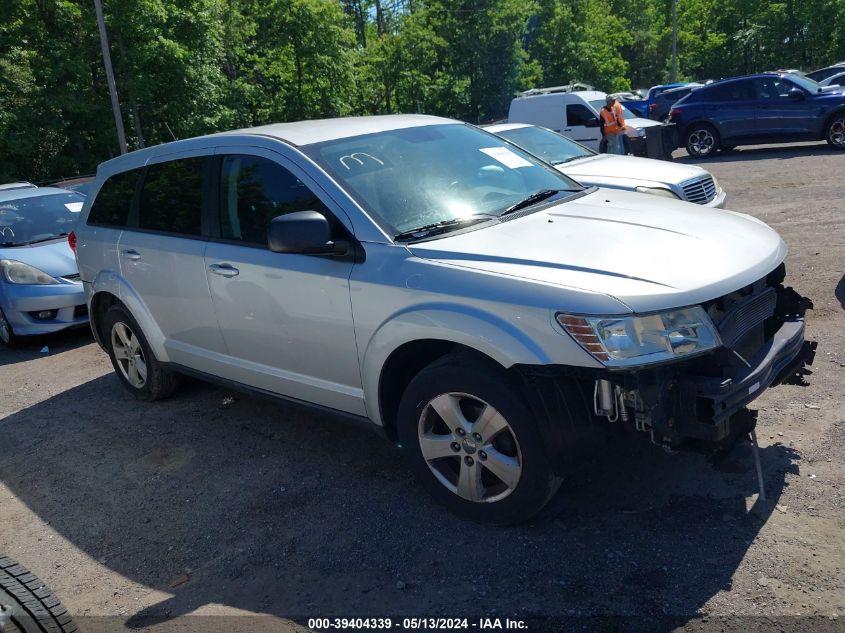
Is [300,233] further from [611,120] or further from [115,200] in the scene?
[611,120]

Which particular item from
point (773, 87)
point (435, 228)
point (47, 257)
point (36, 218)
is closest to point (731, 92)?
point (773, 87)

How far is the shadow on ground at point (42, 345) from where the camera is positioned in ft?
25.6

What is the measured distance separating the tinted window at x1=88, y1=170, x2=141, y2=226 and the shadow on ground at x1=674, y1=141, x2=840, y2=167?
1465 cm

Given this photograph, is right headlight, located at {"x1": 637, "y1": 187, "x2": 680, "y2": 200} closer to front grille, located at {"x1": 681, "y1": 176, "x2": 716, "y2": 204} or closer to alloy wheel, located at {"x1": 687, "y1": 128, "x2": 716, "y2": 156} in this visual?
front grille, located at {"x1": 681, "y1": 176, "x2": 716, "y2": 204}

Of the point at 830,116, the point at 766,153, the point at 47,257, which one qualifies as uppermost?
the point at 47,257

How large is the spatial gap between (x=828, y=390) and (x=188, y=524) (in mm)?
3705

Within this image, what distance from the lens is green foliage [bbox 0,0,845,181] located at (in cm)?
2722

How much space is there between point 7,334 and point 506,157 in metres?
6.04

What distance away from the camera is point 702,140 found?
1830 centimetres

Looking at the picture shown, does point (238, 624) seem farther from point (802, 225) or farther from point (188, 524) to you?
point (802, 225)

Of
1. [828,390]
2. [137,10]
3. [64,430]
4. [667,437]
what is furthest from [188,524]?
[137,10]

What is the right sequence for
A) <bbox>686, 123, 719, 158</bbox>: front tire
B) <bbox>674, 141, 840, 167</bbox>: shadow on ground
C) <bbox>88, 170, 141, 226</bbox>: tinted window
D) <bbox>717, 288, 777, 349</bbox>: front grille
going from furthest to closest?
<bbox>686, 123, 719, 158</bbox>: front tire → <bbox>674, 141, 840, 167</bbox>: shadow on ground → <bbox>88, 170, 141, 226</bbox>: tinted window → <bbox>717, 288, 777, 349</bbox>: front grille

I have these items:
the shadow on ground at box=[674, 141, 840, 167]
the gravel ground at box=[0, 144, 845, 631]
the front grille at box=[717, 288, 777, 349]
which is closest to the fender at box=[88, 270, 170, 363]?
the gravel ground at box=[0, 144, 845, 631]

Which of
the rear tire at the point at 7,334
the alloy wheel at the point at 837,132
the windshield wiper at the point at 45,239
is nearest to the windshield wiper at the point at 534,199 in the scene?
the rear tire at the point at 7,334
